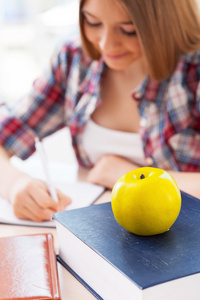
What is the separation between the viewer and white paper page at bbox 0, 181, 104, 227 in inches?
38.2

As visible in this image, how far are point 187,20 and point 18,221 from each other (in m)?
0.66

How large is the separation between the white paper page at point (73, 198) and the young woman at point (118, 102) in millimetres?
16

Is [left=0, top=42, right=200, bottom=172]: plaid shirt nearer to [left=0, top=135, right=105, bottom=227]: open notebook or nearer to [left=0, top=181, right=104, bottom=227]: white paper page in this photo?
[left=0, top=135, right=105, bottom=227]: open notebook

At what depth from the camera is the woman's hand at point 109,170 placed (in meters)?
1.15

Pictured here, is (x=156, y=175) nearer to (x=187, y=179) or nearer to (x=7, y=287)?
(x=7, y=287)

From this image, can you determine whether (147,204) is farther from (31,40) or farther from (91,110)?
(31,40)

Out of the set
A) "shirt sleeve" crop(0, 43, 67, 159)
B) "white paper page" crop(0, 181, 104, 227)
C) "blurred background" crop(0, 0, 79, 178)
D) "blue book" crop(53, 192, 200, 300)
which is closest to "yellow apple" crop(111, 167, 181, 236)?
"blue book" crop(53, 192, 200, 300)

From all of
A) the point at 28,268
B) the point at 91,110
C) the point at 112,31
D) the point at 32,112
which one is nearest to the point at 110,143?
the point at 91,110

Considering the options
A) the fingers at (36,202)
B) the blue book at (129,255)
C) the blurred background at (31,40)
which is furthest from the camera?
the blurred background at (31,40)

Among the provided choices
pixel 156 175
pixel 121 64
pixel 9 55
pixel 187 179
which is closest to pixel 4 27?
pixel 9 55

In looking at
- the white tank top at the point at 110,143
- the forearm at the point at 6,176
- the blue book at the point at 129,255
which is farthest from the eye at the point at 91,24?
the blue book at the point at 129,255

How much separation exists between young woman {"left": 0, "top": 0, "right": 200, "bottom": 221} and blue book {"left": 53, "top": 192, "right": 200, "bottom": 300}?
220 mm

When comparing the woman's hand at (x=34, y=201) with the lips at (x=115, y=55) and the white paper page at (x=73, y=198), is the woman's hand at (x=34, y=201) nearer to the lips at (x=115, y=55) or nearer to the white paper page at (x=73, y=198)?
the white paper page at (x=73, y=198)

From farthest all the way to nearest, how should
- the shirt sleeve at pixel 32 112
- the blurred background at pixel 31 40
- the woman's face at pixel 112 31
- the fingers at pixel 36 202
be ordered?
Result: the blurred background at pixel 31 40, the shirt sleeve at pixel 32 112, the woman's face at pixel 112 31, the fingers at pixel 36 202
